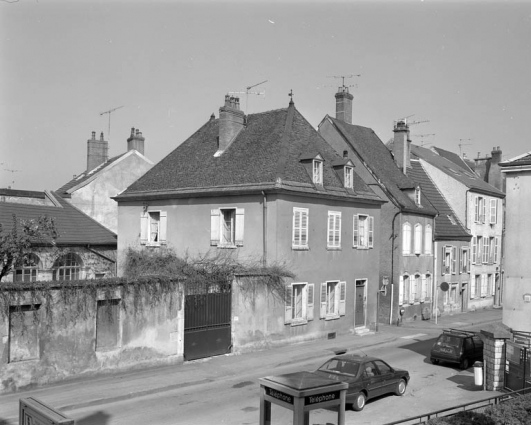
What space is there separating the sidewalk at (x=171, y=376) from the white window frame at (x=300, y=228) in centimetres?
413

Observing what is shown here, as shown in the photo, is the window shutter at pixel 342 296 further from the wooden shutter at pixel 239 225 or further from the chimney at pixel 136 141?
the chimney at pixel 136 141

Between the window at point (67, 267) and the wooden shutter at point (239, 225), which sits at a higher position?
the wooden shutter at point (239, 225)

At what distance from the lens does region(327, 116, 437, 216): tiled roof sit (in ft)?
104

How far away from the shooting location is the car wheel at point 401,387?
16016 millimetres

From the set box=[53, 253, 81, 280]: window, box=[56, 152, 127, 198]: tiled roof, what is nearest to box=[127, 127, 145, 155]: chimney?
box=[56, 152, 127, 198]: tiled roof

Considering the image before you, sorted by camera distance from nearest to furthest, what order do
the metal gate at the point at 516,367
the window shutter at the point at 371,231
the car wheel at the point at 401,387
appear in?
the metal gate at the point at 516,367
the car wheel at the point at 401,387
the window shutter at the point at 371,231

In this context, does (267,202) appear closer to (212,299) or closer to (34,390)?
(212,299)

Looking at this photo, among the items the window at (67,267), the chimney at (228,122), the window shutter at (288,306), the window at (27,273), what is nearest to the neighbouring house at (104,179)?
the window at (67,267)

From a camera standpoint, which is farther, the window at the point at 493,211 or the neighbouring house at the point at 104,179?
the window at the point at 493,211

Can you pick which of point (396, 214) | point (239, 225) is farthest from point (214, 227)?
point (396, 214)

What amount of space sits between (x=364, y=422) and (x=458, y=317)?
24654mm

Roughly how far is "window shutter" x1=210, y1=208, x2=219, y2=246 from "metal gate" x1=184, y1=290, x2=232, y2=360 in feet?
15.9

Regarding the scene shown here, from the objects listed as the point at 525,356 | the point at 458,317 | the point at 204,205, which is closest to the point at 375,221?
the point at 204,205

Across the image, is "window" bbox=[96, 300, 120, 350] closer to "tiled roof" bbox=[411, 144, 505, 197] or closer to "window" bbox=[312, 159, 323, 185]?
"window" bbox=[312, 159, 323, 185]
